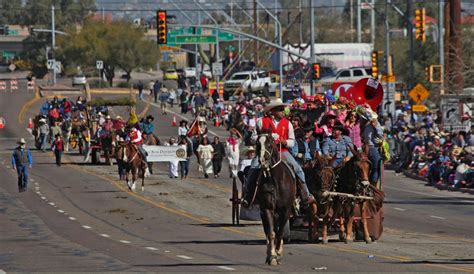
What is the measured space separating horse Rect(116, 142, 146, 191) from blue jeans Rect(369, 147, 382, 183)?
18.6m

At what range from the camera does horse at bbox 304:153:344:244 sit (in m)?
23.3

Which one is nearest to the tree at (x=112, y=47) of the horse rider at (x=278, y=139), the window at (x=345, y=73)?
the window at (x=345, y=73)

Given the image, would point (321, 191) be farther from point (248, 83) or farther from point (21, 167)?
point (248, 83)

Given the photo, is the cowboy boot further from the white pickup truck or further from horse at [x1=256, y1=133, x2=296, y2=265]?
the white pickup truck

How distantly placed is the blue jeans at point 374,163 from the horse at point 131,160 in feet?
61.2

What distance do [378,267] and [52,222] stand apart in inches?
521

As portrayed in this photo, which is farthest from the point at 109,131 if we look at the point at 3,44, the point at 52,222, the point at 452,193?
the point at 3,44

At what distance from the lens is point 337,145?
2408cm

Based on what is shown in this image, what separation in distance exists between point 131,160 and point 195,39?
217 ft

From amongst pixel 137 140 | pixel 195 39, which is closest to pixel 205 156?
pixel 137 140

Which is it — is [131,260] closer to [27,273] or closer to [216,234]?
[27,273]

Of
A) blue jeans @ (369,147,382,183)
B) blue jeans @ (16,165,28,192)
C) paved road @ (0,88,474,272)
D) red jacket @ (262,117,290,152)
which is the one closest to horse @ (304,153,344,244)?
paved road @ (0,88,474,272)

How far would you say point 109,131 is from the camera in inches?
2149

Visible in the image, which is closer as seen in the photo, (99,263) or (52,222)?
(99,263)
